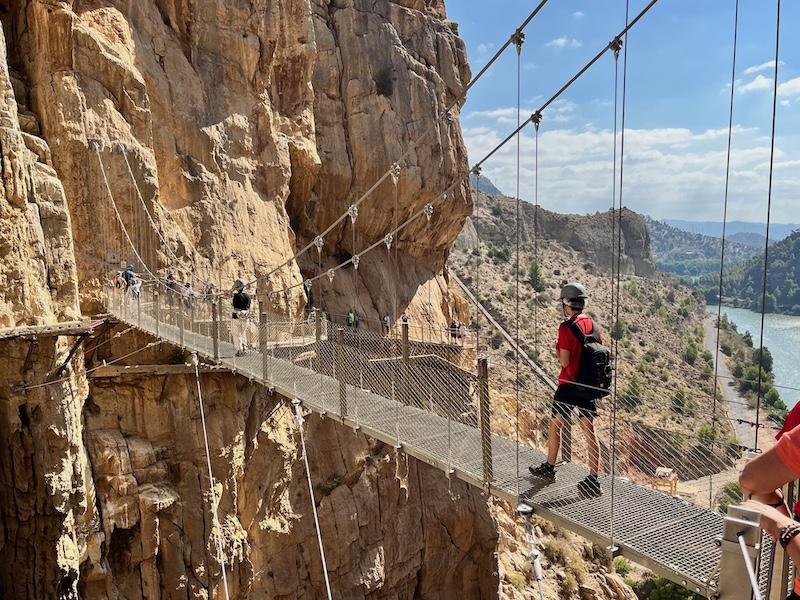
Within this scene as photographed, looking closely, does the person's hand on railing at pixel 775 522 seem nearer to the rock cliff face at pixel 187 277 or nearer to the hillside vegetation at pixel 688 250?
the rock cliff face at pixel 187 277

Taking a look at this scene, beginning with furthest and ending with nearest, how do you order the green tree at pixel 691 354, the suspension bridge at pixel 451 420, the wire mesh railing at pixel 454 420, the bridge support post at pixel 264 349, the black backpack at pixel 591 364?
the green tree at pixel 691 354 → the bridge support post at pixel 264 349 → the black backpack at pixel 591 364 → the wire mesh railing at pixel 454 420 → the suspension bridge at pixel 451 420

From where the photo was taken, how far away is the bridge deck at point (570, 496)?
229 centimetres

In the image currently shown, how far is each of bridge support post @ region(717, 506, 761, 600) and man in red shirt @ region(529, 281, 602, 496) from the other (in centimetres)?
118

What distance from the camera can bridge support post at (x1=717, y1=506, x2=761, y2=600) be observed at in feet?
4.42

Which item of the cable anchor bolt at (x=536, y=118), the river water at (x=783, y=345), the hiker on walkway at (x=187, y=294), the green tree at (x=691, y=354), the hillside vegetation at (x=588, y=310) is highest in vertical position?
the cable anchor bolt at (x=536, y=118)

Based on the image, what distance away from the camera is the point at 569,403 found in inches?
108

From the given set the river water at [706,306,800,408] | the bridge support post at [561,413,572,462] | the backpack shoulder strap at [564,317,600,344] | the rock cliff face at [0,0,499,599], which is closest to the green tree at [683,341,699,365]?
the river water at [706,306,800,408]

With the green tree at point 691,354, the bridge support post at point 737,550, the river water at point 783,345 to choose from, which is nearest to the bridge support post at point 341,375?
the bridge support post at point 737,550

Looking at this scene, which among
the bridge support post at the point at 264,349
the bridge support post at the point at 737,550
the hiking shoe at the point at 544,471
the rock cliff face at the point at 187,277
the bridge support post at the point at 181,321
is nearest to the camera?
the bridge support post at the point at 737,550

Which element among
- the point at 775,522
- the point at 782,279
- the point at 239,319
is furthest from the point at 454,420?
the point at 782,279

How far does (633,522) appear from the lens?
8.37 feet

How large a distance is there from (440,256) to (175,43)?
9.01 m

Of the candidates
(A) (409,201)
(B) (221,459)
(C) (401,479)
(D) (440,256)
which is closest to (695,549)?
(B) (221,459)

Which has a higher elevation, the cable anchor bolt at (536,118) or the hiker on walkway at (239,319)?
the cable anchor bolt at (536,118)
